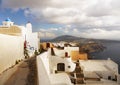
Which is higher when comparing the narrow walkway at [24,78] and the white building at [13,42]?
the white building at [13,42]

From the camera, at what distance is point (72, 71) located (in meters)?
24.1

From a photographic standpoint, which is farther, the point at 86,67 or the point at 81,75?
the point at 86,67

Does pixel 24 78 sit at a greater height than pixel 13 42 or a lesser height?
lesser

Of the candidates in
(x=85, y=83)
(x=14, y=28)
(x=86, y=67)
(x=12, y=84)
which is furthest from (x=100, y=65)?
(x=12, y=84)

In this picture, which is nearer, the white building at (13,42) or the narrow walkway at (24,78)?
the narrow walkway at (24,78)

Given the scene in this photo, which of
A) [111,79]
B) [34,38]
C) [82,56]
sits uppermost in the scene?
[34,38]

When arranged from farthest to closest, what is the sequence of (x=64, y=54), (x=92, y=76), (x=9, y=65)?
(x=64, y=54)
(x=92, y=76)
(x=9, y=65)

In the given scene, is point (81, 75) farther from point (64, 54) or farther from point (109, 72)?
point (64, 54)

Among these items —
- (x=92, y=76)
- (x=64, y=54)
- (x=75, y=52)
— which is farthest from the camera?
(x=75, y=52)

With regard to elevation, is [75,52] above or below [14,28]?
below

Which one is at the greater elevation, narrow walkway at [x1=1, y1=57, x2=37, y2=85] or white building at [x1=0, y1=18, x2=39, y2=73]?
white building at [x1=0, y1=18, x2=39, y2=73]

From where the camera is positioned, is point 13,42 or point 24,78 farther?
point 13,42

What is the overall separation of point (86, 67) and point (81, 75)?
420 cm

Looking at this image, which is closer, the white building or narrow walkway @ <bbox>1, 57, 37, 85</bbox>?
narrow walkway @ <bbox>1, 57, 37, 85</bbox>
